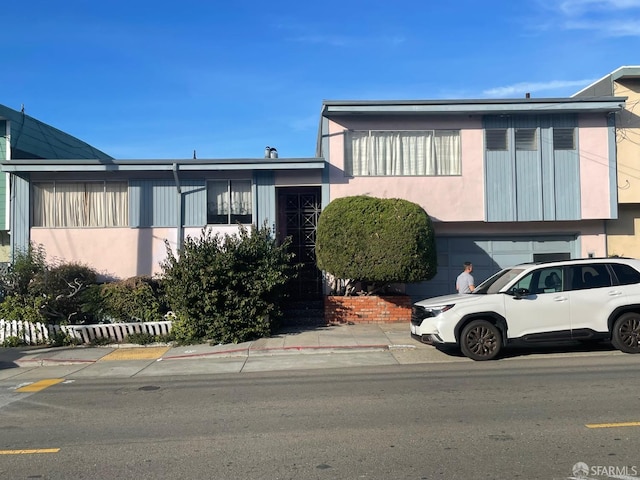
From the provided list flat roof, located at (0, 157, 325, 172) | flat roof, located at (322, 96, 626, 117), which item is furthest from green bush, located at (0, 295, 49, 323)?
flat roof, located at (322, 96, 626, 117)

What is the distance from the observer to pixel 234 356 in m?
11.6

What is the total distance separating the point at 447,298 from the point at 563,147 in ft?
28.8

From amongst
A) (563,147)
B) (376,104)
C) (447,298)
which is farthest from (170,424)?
(563,147)

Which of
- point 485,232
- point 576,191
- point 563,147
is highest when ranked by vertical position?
point 563,147

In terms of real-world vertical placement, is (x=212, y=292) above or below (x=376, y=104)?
below

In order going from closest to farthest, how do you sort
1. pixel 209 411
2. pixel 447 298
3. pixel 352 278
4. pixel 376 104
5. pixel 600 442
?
1. pixel 600 442
2. pixel 209 411
3. pixel 447 298
4. pixel 352 278
5. pixel 376 104

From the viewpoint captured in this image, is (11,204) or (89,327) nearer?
(89,327)

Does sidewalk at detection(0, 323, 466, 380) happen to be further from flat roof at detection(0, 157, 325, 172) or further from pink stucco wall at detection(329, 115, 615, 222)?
flat roof at detection(0, 157, 325, 172)

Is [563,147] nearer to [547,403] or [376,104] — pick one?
[376,104]

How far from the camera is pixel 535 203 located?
1634cm

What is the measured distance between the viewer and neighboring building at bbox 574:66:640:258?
16469 mm

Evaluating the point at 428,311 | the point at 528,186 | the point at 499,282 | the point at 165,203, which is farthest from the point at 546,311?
the point at 165,203

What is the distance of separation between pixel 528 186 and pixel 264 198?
8.05 meters

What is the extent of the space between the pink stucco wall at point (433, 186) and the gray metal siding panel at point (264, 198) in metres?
1.85
